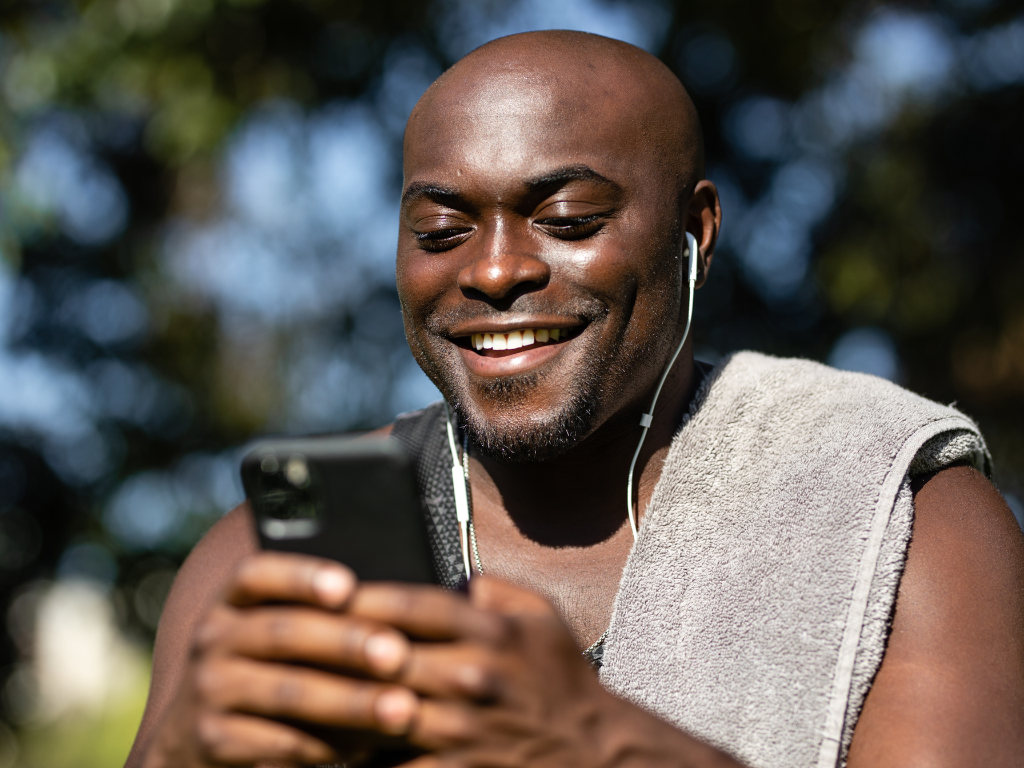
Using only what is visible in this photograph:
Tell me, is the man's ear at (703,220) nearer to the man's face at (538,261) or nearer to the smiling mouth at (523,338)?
the man's face at (538,261)

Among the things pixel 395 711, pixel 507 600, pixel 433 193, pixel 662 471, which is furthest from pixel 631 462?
pixel 395 711

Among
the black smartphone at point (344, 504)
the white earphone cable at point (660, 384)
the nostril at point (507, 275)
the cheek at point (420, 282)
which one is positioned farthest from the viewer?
the white earphone cable at point (660, 384)

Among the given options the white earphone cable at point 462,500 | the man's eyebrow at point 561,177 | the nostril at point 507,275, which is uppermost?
the man's eyebrow at point 561,177

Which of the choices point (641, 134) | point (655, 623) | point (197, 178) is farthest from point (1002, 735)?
point (197, 178)

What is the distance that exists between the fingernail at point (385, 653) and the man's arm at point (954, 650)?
→ 0.90 meters

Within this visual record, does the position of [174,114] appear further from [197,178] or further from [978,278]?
[978,278]

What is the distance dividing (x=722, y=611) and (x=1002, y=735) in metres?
0.45

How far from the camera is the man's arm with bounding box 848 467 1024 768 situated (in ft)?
4.40

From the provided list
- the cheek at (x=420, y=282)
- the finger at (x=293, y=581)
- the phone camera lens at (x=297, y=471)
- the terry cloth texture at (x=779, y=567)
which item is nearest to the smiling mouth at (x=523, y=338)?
the cheek at (x=420, y=282)

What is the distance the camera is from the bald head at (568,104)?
1.74 meters

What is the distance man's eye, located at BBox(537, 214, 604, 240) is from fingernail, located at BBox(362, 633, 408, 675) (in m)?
1.04

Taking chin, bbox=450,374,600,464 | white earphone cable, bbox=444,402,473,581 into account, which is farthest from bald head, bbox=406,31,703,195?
white earphone cable, bbox=444,402,473,581

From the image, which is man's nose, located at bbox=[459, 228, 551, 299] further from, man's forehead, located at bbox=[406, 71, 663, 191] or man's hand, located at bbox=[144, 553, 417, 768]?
man's hand, located at bbox=[144, 553, 417, 768]

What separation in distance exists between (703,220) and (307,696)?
1.47 metres
